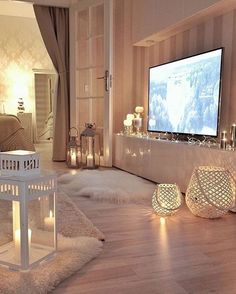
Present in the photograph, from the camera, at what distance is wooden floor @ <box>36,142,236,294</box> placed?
1295mm

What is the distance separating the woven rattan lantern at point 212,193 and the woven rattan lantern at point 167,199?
0.12m

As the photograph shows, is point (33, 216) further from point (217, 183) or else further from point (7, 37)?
point (7, 37)

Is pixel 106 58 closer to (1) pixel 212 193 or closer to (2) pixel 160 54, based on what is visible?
(2) pixel 160 54

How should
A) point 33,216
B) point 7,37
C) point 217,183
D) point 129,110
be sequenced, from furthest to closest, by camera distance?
A: point 7,37
point 129,110
point 217,183
point 33,216

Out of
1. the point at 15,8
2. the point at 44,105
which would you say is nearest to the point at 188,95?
the point at 15,8

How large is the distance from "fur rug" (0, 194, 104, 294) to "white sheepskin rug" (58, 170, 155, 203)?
591mm

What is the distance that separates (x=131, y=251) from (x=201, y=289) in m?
0.45

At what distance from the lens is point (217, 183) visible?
2.10 m

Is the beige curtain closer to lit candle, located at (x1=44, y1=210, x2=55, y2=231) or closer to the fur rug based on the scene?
the fur rug

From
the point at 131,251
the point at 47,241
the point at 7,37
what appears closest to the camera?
the point at 47,241

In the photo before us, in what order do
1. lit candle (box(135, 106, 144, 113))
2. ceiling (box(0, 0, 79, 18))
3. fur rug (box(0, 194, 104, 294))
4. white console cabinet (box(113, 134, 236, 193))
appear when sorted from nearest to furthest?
fur rug (box(0, 194, 104, 294)), white console cabinet (box(113, 134, 236, 193)), lit candle (box(135, 106, 144, 113)), ceiling (box(0, 0, 79, 18))

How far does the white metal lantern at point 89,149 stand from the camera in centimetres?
406

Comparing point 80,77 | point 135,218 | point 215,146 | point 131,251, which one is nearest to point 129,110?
point 80,77

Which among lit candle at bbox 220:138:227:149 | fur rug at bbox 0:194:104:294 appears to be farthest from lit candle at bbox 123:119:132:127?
fur rug at bbox 0:194:104:294
